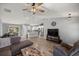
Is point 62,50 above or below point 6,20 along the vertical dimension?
below

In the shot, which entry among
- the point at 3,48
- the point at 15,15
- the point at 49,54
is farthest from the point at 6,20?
the point at 49,54

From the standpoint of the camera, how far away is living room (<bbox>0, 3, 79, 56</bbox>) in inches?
94.0

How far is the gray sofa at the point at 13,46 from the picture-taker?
2.38 meters

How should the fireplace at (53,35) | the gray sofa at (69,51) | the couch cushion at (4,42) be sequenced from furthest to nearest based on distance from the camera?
the fireplace at (53,35)
the couch cushion at (4,42)
the gray sofa at (69,51)

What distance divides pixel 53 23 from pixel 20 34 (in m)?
0.69

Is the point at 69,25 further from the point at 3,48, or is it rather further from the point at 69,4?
the point at 3,48

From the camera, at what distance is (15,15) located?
240 centimetres

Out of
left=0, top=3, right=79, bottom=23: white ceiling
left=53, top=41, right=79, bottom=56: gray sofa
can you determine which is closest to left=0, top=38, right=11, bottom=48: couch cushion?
left=0, top=3, right=79, bottom=23: white ceiling

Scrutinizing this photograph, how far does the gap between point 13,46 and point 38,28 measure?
1.97 feet

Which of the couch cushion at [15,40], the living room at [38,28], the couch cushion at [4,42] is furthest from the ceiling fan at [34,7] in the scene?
A: the couch cushion at [4,42]

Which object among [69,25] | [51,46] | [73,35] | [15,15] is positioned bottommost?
[51,46]

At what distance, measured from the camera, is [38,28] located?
2459mm

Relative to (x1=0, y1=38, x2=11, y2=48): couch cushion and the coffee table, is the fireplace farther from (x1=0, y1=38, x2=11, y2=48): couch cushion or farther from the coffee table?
(x1=0, y1=38, x2=11, y2=48): couch cushion

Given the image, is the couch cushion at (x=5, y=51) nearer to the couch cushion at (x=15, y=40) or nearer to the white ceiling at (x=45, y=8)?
the couch cushion at (x=15, y=40)
